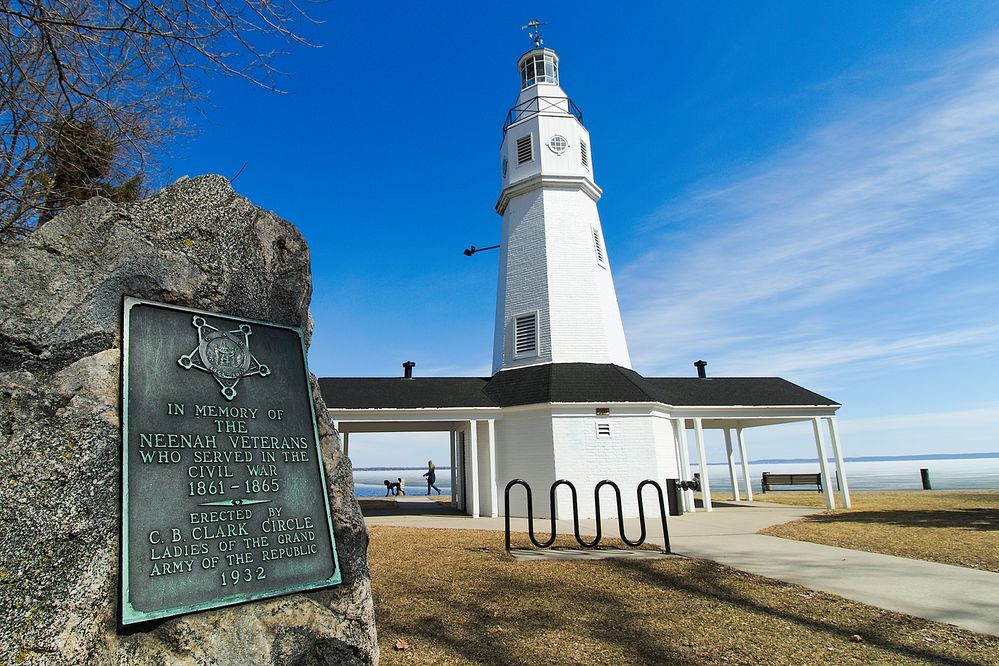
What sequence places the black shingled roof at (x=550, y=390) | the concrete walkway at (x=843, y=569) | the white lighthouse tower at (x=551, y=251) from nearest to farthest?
1. the concrete walkway at (x=843, y=569)
2. the black shingled roof at (x=550, y=390)
3. the white lighthouse tower at (x=551, y=251)

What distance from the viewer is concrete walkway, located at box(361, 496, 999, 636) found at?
228 inches

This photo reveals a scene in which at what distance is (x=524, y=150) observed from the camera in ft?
68.0

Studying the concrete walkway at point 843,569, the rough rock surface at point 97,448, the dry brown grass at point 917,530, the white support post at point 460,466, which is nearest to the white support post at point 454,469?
the white support post at point 460,466

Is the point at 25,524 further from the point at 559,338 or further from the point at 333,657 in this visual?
the point at 559,338

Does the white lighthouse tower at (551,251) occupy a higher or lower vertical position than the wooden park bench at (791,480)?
higher

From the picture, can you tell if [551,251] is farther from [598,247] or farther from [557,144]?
[557,144]

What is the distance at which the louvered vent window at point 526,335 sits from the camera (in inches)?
738

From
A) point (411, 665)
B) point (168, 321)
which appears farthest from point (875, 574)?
point (168, 321)

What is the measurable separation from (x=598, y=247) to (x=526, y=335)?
14.2ft

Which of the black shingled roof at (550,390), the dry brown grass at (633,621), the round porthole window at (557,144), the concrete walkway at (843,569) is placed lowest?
the concrete walkway at (843,569)

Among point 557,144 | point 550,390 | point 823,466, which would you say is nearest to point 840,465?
point 823,466

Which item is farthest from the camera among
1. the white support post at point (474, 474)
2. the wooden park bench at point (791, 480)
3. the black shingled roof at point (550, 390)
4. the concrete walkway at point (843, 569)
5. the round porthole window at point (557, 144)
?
the wooden park bench at point (791, 480)

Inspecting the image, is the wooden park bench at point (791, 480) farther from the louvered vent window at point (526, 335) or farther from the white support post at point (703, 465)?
the louvered vent window at point (526, 335)

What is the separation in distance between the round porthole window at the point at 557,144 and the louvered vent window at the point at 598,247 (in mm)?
3135
